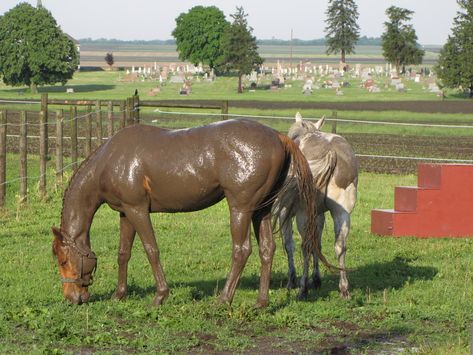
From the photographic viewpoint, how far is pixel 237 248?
33.3 feet

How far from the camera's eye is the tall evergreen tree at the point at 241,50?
8650 cm

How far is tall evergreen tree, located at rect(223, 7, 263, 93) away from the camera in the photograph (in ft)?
284

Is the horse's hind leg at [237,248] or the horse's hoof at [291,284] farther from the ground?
the horse's hind leg at [237,248]

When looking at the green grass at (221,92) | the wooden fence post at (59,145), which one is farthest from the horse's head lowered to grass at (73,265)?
the green grass at (221,92)

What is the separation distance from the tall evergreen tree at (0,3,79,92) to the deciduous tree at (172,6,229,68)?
1100 inches

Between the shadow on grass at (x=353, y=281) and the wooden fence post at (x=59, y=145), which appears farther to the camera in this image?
the wooden fence post at (x=59, y=145)

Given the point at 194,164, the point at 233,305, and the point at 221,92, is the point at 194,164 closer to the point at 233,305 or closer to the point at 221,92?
the point at 233,305

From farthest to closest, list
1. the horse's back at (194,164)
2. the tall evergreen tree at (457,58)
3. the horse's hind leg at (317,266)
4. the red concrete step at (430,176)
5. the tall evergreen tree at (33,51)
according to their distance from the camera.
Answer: the tall evergreen tree at (33,51) < the tall evergreen tree at (457,58) < the red concrete step at (430,176) < the horse's hind leg at (317,266) < the horse's back at (194,164)

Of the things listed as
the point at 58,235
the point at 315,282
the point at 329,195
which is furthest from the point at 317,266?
the point at 58,235

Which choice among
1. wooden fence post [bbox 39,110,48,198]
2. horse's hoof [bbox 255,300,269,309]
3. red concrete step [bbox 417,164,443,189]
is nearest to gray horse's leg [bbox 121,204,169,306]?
horse's hoof [bbox 255,300,269,309]

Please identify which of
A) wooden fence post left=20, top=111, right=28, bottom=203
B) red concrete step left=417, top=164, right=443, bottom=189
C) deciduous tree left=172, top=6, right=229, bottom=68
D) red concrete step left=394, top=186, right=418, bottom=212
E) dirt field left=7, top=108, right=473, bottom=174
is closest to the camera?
red concrete step left=417, top=164, right=443, bottom=189

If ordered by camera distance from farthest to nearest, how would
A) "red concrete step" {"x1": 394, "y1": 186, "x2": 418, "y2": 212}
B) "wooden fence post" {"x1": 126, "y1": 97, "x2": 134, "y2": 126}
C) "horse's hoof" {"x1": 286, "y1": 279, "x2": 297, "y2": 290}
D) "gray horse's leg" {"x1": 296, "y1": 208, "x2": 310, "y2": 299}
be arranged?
"wooden fence post" {"x1": 126, "y1": 97, "x2": 134, "y2": 126} < "red concrete step" {"x1": 394, "y1": 186, "x2": 418, "y2": 212} < "horse's hoof" {"x1": 286, "y1": 279, "x2": 297, "y2": 290} < "gray horse's leg" {"x1": 296, "y1": 208, "x2": 310, "y2": 299}

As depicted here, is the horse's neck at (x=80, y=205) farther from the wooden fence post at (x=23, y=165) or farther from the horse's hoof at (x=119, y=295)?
the wooden fence post at (x=23, y=165)

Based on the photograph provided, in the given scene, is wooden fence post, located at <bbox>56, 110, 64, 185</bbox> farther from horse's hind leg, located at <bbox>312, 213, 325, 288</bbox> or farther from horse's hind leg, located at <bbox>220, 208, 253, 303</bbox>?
horse's hind leg, located at <bbox>220, 208, 253, 303</bbox>
